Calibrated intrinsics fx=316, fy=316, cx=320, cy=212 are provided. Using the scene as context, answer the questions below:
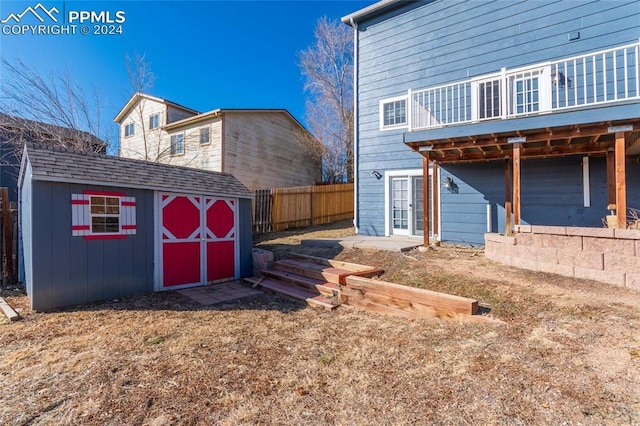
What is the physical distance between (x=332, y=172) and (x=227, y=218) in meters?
14.0

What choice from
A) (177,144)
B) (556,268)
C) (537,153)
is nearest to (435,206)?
(537,153)

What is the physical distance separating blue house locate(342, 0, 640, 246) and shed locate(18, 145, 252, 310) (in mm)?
4563

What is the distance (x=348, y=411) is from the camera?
2.32 metres

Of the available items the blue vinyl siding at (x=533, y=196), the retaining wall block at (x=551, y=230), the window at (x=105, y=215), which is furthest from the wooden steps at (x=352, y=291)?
the blue vinyl siding at (x=533, y=196)

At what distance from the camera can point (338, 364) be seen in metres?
3.07

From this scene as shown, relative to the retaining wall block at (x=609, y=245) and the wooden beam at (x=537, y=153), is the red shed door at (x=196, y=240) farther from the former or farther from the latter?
the retaining wall block at (x=609, y=245)

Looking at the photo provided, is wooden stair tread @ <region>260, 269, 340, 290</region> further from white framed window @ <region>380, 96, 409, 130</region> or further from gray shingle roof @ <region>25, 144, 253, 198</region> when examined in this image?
white framed window @ <region>380, 96, 409, 130</region>

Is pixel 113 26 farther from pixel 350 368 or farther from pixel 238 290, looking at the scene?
pixel 350 368

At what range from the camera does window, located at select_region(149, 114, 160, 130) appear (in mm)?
17450

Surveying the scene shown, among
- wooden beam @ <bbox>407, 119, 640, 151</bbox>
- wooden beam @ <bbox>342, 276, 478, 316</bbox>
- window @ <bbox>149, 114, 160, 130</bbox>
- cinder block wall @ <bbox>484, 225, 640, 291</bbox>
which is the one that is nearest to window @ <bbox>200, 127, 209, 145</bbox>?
window @ <bbox>149, 114, 160, 130</bbox>

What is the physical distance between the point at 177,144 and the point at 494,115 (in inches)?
577

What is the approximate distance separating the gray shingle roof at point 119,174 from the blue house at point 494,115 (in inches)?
179

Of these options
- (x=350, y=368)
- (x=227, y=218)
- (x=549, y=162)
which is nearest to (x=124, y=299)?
(x=227, y=218)

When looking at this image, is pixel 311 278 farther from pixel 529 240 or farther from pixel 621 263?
pixel 621 263
